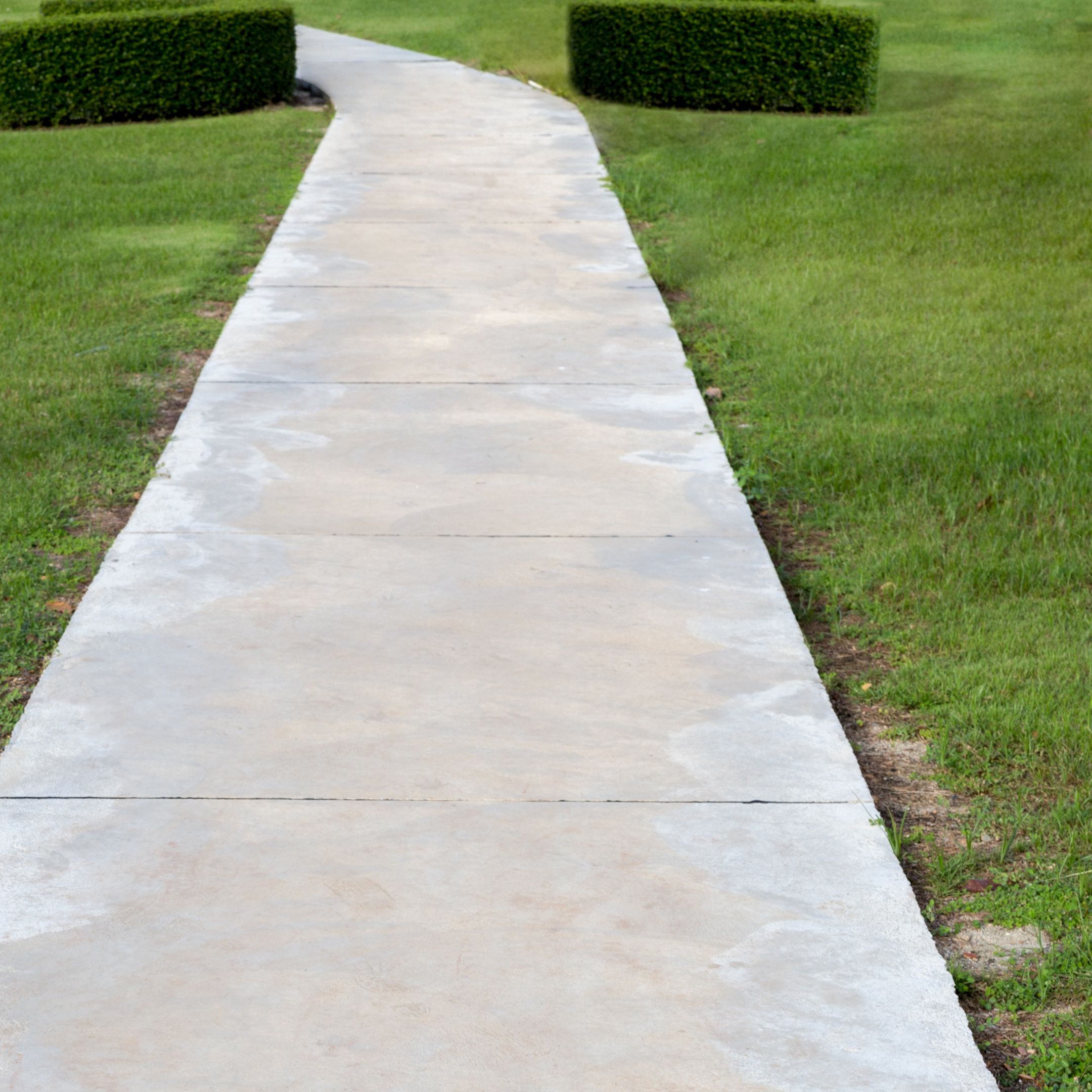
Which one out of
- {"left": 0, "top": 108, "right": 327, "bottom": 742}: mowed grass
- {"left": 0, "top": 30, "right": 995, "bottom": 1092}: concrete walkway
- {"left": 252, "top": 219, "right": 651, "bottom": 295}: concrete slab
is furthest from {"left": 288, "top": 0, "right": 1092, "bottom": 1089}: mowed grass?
{"left": 0, "top": 108, "right": 327, "bottom": 742}: mowed grass

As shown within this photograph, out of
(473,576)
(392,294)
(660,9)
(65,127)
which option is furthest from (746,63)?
(473,576)

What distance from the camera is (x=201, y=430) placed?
19.0ft

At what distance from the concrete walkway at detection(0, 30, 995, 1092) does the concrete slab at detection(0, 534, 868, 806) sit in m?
0.01

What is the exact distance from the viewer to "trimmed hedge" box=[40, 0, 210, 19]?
49.3 feet

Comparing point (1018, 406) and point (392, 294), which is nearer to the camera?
point (1018, 406)

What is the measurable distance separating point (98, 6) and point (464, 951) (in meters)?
14.4

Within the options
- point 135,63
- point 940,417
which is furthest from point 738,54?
point 940,417

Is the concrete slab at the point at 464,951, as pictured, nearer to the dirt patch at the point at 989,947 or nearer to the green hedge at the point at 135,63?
the dirt patch at the point at 989,947

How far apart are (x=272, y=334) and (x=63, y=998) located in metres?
4.66

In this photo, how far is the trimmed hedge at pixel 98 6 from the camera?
15016 millimetres

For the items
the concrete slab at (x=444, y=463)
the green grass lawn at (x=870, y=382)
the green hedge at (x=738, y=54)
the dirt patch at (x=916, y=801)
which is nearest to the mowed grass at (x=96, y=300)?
the green grass lawn at (x=870, y=382)

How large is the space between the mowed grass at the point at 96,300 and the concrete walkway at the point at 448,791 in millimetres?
225

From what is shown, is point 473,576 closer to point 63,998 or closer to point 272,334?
point 63,998

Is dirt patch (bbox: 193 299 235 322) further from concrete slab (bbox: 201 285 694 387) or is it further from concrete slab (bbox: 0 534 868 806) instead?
concrete slab (bbox: 0 534 868 806)
